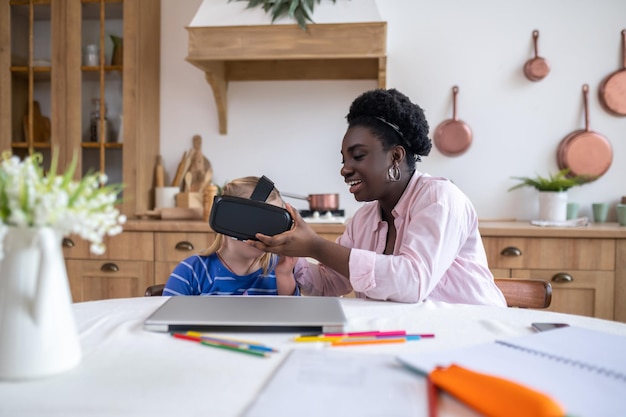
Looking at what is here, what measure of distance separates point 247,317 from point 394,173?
27.8 inches

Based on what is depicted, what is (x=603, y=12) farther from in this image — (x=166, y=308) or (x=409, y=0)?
(x=166, y=308)

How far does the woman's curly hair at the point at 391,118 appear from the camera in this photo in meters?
1.38

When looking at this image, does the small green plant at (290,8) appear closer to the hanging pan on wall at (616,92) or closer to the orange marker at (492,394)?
the hanging pan on wall at (616,92)

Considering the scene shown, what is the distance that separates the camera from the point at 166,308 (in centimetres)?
91

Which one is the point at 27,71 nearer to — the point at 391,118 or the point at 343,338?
the point at 391,118

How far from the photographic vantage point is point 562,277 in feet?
7.16

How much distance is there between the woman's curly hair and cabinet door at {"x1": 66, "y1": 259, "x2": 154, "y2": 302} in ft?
4.66

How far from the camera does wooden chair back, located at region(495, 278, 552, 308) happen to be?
1.31 metres

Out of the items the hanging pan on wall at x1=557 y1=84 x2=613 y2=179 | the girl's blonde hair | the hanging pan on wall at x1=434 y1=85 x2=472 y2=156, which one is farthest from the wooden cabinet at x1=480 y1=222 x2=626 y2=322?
the girl's blonde hair

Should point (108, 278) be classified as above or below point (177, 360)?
below

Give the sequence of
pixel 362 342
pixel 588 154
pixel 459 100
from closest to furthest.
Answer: pixel 362 342 < pixel 588 154 < pixel 459 100

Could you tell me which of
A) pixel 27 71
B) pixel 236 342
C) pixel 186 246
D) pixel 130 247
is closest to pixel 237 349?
pixel 236 342

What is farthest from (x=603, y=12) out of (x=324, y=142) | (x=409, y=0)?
(x=324, y=142)

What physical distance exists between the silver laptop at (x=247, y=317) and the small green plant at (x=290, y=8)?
1737 millimetres
